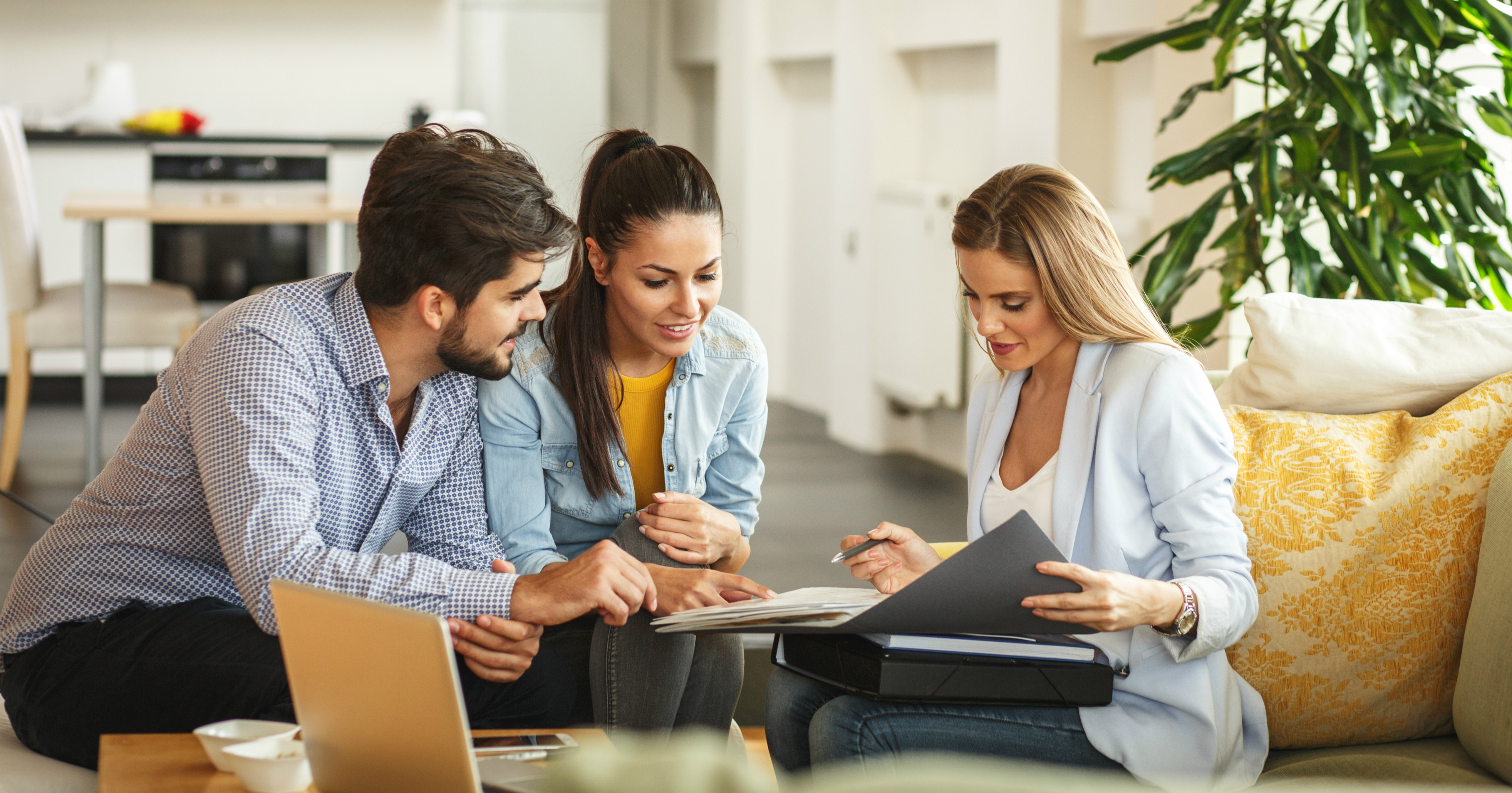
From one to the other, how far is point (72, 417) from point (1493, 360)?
542 centimetres

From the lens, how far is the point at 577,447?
71.6 inches

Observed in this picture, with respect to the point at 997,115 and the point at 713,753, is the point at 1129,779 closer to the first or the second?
the point at 713,753

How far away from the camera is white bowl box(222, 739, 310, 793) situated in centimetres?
118

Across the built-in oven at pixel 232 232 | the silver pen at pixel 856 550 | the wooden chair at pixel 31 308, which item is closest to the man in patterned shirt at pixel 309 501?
the silver pen at pixel 856 550

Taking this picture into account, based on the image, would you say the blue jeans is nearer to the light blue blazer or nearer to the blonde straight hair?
the light blue blazer

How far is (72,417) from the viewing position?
5.67 metres

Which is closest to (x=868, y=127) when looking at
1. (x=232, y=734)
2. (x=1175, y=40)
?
(x=1175, y=40)

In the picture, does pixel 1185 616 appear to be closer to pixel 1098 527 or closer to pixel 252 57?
pixel 1098 527

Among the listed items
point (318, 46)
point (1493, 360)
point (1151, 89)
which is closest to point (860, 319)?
point (1151, 89)

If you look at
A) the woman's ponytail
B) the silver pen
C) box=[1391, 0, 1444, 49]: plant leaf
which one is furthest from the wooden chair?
box=[1391, 0, 1444, 49]: plant leaf

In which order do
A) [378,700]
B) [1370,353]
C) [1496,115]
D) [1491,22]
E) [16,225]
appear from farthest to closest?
[16,225], [1496,115], [1491,22], [1370,353], [378,700]

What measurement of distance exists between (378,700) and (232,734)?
1.09 feet

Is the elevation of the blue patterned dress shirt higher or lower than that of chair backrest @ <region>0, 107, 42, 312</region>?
lower

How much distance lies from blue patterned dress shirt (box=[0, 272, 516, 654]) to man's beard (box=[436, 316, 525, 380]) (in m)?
0.07
